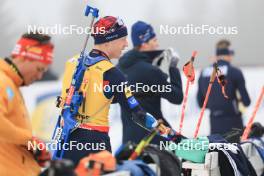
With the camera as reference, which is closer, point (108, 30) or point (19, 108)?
point (19, 108)

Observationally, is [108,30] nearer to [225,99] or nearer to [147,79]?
[147,79]

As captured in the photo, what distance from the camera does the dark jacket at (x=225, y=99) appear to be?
6.82 m

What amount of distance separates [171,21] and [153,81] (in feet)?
16.6

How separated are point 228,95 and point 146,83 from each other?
5.43 feet

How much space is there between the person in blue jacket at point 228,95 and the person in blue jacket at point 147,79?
1328 millimetres

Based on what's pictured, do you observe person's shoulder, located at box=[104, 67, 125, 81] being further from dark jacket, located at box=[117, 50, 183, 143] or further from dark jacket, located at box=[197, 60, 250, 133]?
dark jacket, located at box=[197, 60, 250, 133]

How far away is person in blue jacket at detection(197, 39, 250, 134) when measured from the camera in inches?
269

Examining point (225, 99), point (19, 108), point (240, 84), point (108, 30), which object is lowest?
point (225, 99)

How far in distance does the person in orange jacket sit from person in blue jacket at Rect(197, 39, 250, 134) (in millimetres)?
3351

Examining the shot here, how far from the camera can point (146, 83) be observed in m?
5.41

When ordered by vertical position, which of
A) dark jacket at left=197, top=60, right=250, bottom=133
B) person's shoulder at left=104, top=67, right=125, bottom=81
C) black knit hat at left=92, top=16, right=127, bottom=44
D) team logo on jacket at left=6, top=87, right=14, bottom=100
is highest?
black knit hat at left=92, top=16, right=127, bottom=44

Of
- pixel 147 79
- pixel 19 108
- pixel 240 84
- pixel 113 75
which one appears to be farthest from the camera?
pixel 240 84

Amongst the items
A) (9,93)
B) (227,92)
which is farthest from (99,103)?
A: (227,92)

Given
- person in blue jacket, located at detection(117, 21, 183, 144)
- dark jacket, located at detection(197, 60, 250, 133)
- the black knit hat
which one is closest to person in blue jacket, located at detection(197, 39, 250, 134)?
dark jacket, located at detection(197, 60, 250, 133)
